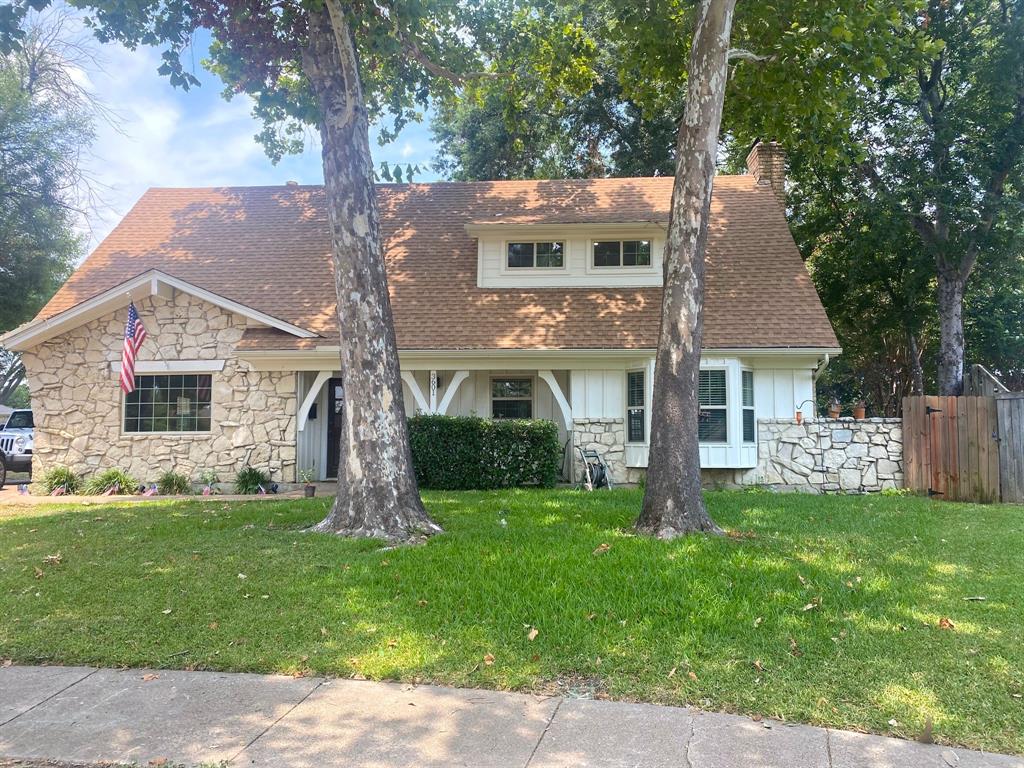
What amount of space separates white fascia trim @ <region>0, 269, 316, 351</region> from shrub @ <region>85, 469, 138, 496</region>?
290 cm

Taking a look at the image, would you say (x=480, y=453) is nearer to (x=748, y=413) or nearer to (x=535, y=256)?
(x=535, y=256)

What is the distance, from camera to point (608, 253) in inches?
578

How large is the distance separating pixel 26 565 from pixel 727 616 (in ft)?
21.0

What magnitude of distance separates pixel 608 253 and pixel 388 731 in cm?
1226

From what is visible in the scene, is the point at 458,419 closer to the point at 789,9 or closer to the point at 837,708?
the point at 789,9

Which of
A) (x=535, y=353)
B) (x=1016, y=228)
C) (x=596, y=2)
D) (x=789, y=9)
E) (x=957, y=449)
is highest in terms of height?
(x=596, y=2)

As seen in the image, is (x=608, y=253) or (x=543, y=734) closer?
(x=543, y=734)

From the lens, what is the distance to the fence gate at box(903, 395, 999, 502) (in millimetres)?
11734

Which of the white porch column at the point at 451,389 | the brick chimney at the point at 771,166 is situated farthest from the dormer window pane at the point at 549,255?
the brick chimney at the point at 771,166

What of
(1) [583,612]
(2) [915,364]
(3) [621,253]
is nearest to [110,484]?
(3) [621,253]

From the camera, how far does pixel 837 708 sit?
3744 mm

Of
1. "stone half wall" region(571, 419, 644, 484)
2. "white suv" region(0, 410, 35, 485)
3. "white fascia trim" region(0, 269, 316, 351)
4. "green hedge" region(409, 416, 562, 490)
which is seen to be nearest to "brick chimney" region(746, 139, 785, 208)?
"stone half wall" region(571, 419, 644, 484)

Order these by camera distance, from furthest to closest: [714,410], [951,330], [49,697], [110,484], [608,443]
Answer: [951,330]
[608,443]
[110,484]
[714,410]
[49,697]

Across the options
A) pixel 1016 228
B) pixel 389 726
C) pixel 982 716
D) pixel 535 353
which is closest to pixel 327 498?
pixel 535 353
